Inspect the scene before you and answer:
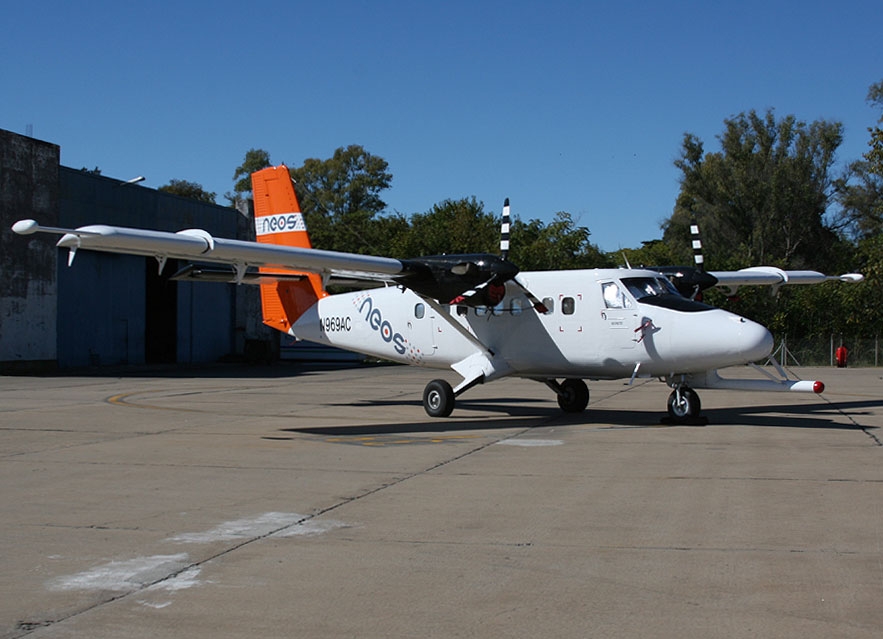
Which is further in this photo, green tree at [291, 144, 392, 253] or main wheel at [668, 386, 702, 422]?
green tree at [291, 144, 392, 253]

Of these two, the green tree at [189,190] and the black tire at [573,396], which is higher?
the green tree at [189,190]

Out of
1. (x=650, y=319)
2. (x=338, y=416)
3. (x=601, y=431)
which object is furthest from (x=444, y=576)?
(x=338, y=416)

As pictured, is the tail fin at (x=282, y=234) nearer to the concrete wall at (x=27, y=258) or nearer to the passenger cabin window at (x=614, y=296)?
the passenger cabin window at (x=614, y=296)

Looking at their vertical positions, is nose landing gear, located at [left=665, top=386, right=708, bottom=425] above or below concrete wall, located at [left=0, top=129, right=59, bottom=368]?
below

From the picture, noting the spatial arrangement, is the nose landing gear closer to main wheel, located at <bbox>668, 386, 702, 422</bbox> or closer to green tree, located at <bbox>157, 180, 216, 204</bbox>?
main wheel, located at <bbox>668, 386, 702, 422</bbox>

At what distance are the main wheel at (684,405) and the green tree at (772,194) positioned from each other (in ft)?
152

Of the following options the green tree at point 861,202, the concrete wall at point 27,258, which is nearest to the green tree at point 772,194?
the green tree at point 861,202

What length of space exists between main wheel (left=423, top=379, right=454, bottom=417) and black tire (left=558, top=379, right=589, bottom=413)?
252cm

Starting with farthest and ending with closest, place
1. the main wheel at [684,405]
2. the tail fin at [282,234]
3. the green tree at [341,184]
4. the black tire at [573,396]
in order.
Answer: the green tree at [341,184] < the tail fin at [282,234] < the black tire at [573,396] < the main wheel at [684,405]

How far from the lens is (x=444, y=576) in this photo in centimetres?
618

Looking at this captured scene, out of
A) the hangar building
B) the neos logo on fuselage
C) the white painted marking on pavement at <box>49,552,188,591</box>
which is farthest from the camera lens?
the hangar building

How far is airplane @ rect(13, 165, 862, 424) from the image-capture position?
14766 millimetres

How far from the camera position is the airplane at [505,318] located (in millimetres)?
14766

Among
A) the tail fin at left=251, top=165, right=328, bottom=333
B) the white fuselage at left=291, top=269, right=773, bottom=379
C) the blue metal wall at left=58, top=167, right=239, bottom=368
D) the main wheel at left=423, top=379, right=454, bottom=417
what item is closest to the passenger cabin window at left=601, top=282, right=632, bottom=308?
the white fuselage at left=291, top=269, right=773, bottom=379
